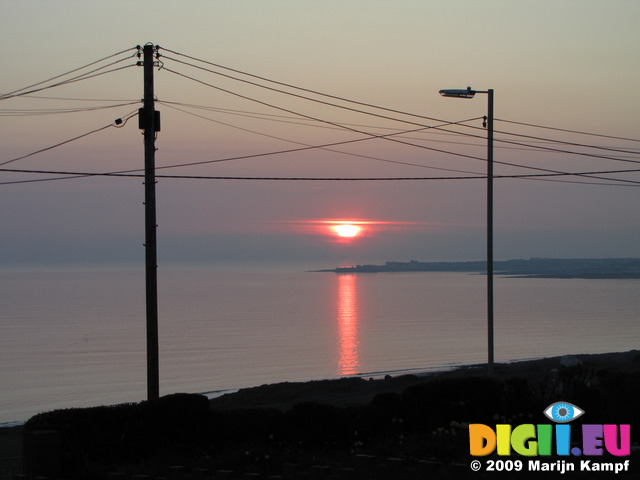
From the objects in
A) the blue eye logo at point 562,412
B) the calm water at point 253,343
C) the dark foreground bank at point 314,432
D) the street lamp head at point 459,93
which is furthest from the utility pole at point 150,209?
the calm water at point 253,343

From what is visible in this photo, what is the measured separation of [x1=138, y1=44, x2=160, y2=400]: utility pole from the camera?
60.3ft

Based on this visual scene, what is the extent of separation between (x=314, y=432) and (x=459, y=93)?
9.60 meters

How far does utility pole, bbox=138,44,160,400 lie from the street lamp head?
7.15 meters

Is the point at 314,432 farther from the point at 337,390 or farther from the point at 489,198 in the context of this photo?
the point at 337,390

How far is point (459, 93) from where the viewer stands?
2119cm

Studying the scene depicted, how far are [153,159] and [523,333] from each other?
248 ft

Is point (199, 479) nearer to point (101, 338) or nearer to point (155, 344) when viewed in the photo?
point (155, 344)

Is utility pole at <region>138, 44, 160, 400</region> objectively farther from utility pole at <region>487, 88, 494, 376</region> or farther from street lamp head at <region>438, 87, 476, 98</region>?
utility pole at <region>487, 88, 494, 376</region>

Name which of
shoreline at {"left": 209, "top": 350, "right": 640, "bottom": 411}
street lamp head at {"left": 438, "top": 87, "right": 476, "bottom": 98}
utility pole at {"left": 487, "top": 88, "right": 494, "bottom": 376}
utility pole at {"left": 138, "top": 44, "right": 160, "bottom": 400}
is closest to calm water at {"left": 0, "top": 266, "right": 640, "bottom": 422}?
shoreline at {"left": 209, "top": 350, "right": 640, "bottom": 411}

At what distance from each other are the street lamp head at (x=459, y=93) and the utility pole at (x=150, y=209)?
7150 mm

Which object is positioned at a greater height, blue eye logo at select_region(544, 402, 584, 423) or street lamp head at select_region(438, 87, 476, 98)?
street lamp head at select_region(438, 87, 476, 98)

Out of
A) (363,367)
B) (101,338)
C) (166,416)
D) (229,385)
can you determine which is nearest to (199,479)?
(166,416)

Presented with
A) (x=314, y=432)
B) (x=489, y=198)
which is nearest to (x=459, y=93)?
(x=489, y=198)

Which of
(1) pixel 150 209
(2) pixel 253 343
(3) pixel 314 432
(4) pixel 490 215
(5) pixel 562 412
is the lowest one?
(2) pixel 253 343
